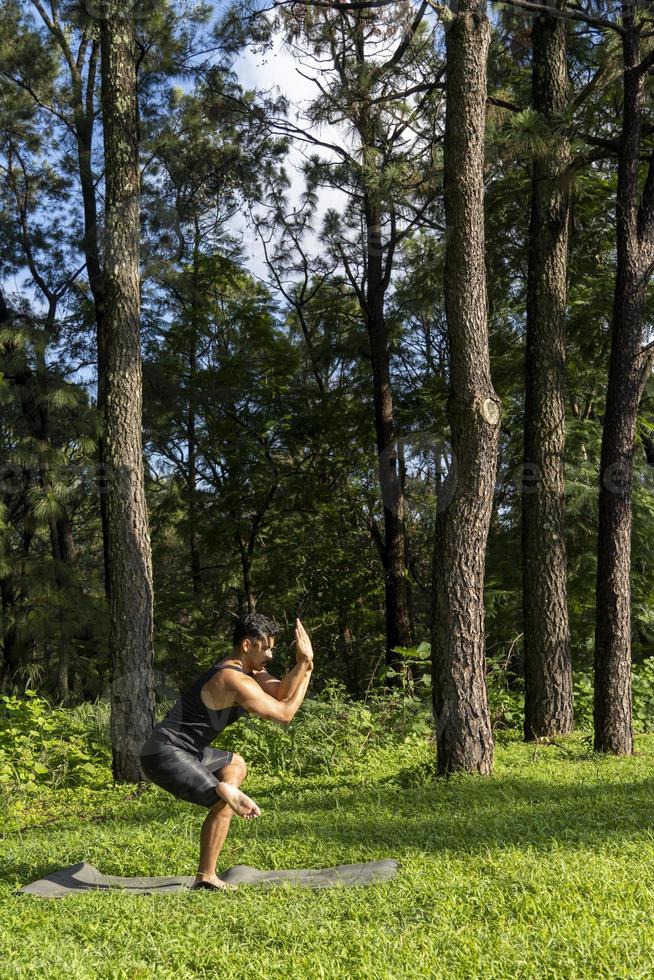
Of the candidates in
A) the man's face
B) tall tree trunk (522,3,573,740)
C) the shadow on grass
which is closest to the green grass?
the shadow on grass

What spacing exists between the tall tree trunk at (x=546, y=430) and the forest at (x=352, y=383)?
3 centimetres

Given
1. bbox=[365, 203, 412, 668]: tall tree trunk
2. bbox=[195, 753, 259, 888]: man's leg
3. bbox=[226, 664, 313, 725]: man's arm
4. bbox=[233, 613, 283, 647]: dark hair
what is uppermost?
bbox=[365, 203, 412, 668]: tall tree trunk

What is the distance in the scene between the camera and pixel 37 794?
27.6 feet

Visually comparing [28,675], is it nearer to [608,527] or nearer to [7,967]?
[608,527]

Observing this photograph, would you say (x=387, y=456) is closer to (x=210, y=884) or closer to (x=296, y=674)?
(x=296, y=674)

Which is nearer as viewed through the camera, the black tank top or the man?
the man

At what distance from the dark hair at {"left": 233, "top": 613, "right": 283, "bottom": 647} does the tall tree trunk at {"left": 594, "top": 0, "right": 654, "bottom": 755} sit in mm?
4411

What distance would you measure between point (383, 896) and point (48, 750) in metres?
5.82

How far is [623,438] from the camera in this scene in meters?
8.77

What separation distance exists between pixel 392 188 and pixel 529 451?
Answer: 3.26 m

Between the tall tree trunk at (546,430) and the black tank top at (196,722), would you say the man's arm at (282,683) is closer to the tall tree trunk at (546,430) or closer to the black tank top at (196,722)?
the black tank top at (196,722)

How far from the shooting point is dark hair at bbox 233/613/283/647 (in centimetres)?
498

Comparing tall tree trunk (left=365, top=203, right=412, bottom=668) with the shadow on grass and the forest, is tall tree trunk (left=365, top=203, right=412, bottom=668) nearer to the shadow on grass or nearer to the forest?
the forest

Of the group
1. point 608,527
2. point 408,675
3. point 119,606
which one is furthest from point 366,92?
point 408,675
